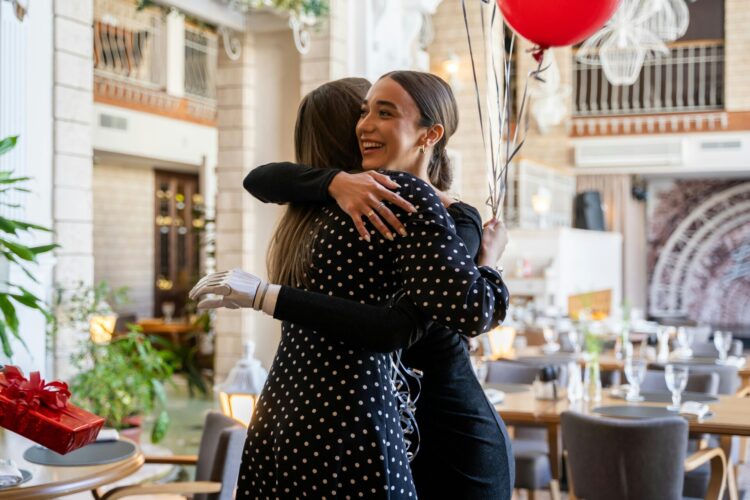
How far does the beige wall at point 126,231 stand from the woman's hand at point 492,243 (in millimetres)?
13304

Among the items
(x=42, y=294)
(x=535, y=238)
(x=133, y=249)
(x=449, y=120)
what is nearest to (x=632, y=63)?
(x=535, y=238)

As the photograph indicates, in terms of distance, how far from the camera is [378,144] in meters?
1.63

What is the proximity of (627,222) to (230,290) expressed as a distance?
18.1m

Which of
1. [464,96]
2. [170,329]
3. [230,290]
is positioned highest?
[464,96]

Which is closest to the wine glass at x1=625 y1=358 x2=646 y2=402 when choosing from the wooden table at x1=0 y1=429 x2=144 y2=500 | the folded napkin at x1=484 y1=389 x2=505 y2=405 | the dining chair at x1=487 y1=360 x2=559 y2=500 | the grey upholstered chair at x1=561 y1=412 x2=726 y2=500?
the dining chair at x1=487 y1=360 x2=559 y2=500

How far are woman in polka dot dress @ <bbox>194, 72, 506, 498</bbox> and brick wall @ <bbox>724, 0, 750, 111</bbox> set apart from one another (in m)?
17.4

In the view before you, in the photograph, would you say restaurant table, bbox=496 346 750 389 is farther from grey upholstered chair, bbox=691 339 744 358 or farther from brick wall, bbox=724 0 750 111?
brick wall, bbox=724 0 750 111

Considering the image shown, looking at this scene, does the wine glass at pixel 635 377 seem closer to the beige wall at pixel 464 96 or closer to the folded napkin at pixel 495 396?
the folded napkin at pixel 495 396

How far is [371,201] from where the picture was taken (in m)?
1.50

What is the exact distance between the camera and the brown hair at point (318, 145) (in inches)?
65.4

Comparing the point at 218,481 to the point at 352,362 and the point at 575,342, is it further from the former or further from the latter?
the point at 575,342

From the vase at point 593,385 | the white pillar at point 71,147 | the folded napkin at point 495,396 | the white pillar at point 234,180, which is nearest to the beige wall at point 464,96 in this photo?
the white pillar at point 234,180

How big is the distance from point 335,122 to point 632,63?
13.9 meters

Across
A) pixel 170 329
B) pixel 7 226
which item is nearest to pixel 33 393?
pixel 7 226
